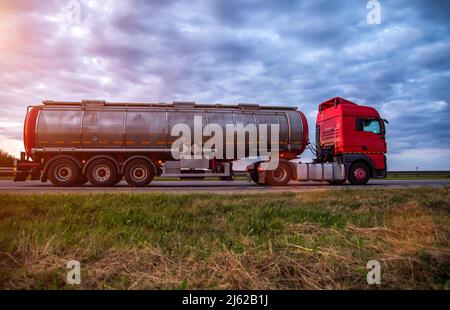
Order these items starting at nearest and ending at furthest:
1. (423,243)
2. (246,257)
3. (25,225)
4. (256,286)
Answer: (256,286), (246,257), (423,243), (25,225)

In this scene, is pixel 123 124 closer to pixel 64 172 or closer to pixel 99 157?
pixel 99 157

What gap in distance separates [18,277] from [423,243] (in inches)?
161

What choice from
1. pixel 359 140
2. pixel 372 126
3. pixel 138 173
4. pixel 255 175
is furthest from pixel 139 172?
pixel 372 126

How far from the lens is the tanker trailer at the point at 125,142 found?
13352 millimetres

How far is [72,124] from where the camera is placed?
13.5 m

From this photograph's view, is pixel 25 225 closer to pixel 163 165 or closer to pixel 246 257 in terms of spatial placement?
pixel 246 257

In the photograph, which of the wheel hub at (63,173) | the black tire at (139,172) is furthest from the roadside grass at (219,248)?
the wheel hub at (63,173)

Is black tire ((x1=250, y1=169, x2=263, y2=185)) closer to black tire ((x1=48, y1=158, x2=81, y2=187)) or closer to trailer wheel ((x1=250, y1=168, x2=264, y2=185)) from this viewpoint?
trailer wheel ((x1=250, y1=168, x2=264, y2=185))

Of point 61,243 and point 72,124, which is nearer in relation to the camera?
point 61,243

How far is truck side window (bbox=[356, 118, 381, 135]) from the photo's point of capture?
48.0 feet

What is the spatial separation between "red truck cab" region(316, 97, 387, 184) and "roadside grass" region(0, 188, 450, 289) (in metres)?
8.90

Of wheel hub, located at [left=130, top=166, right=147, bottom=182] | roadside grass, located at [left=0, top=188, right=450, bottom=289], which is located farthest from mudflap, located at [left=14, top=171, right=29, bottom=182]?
roadside grass, located at [left=0, top=188, right=450, bottom=289]
